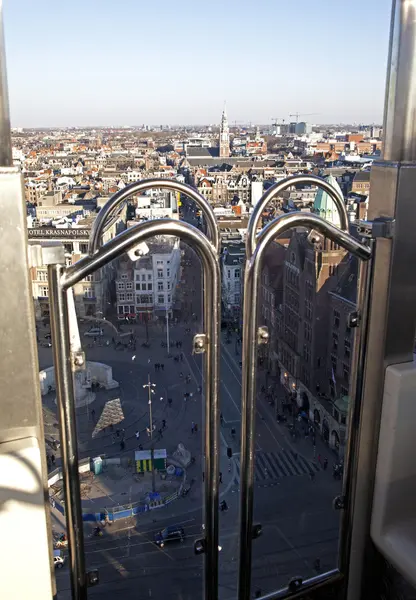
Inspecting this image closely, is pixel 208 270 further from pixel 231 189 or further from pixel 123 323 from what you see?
pixel 231 189

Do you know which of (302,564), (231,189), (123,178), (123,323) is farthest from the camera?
(123,178)

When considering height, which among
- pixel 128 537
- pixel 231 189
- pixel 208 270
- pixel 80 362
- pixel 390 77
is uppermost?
pixel 390 77

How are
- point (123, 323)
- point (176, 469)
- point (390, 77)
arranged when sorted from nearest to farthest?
point (390, 77) < point (176, 469) < point (123, 323)

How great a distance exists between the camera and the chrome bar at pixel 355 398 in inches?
42.2

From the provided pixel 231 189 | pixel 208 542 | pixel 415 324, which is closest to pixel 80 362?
pixel 208 542

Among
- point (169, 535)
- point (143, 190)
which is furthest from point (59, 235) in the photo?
point (169, 535)

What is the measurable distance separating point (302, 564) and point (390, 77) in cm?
421

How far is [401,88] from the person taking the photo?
3.17 feet

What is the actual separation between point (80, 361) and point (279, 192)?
1.46 feet

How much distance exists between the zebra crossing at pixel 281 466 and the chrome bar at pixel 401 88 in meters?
5.36

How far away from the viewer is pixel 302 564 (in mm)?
→ 4391

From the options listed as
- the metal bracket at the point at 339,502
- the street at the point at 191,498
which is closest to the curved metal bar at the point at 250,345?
the metal bracket at the point at 339,502

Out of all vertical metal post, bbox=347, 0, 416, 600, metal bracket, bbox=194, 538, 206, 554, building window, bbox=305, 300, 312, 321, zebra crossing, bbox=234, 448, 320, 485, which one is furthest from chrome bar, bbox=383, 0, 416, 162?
building window, bbox=305, 300, 312, 321

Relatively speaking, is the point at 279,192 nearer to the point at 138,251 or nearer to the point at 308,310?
the point at 138,251
